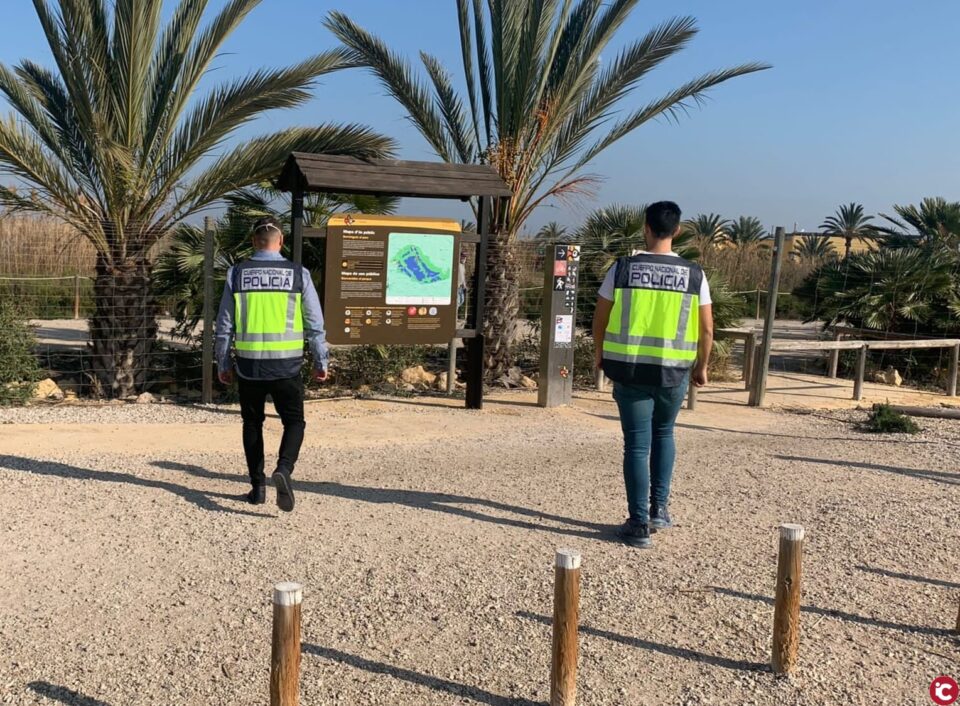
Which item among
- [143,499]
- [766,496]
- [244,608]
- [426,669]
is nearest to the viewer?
[426,669]

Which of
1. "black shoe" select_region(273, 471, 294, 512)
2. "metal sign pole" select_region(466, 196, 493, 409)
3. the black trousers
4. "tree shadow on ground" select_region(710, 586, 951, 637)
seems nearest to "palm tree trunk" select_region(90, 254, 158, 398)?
"metal sign pole" select_region(466, 196, 493, 409)

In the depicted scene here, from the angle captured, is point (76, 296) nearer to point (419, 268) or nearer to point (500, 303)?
point (500, 303)

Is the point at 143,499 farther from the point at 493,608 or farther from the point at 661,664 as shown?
the point at 661,664

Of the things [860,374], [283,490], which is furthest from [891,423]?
[283,490]

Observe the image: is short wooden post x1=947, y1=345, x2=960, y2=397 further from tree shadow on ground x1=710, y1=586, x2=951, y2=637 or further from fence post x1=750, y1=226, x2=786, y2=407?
tree shadow on ground x1=710, y1=586, x2=951, y2=637

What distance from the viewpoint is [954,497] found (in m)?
6.87

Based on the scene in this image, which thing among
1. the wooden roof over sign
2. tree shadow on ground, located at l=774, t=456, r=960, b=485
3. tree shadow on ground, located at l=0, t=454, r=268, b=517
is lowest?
tree shadow on ground, located at l=0, t=454, r=268, b=517

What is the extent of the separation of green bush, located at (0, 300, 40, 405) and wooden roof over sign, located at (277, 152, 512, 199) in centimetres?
300

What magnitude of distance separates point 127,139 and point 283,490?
5.81 metres

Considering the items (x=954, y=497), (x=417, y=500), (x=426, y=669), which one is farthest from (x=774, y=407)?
(x=426, y=669)

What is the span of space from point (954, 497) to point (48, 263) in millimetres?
9415

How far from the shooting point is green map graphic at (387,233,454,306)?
9.45 m

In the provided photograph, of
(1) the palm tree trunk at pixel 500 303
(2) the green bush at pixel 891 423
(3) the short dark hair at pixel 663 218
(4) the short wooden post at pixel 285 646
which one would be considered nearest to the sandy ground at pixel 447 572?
→ (4) the short wooden post at pixel 285 646

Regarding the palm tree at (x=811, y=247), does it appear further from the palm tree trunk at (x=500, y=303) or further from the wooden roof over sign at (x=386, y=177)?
the wooden roof over sign at (x=386, y=177)
